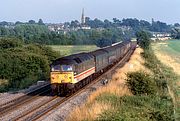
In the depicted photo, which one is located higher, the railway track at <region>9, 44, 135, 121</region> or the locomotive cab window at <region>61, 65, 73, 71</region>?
the locomotive cab window at <region>61, 65, 73, 71</region>

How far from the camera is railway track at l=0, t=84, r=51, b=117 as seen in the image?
965 inches

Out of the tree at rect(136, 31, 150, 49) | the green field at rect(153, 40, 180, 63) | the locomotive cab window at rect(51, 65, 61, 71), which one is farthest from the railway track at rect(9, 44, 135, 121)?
the tree at rect(136, 31, 150, 49)

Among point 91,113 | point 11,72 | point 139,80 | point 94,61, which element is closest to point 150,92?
point 139,80

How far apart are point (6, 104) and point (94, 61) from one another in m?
14.1

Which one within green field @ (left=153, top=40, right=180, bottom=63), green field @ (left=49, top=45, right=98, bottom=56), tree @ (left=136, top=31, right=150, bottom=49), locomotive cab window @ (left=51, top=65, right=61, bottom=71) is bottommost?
green field @ (left=153, top=40, right=180, bottom=63)

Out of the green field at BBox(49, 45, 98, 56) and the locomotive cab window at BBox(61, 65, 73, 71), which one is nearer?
the locomotive cab window at BBox(61, 65, 73, 71)

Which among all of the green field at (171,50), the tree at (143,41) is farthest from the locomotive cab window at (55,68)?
the tree at (143,41)

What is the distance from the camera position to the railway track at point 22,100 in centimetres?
2452

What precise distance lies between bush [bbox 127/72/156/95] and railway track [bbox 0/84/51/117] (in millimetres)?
6708

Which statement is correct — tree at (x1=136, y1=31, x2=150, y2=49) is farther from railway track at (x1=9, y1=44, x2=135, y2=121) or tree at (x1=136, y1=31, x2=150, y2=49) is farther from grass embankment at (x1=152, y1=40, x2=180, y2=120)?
railway track at (x1=9, y1=44, x2=135, y2=121)

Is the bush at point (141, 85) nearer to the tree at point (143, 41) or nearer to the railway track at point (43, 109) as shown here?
the railway track at point (43, 109)

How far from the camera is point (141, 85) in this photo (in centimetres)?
2700

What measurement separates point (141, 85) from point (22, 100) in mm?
7817

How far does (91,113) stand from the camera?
18828 millimetres
